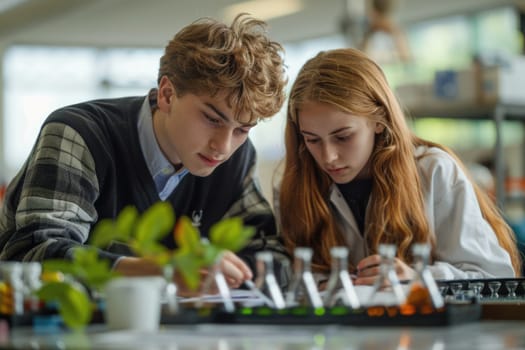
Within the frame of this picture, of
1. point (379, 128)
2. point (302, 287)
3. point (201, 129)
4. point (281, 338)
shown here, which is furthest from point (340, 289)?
point (379, 128)

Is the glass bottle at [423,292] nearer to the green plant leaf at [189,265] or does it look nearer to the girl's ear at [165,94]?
the green plant leaf at [189,265]

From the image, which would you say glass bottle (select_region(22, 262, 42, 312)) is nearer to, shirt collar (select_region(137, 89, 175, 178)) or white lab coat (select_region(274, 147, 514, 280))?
shirt collar (select_region(137, 89, 175, 178))

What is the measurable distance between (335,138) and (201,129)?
0.36 metres

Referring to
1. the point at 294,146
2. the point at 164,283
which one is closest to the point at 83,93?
the point at 294,146

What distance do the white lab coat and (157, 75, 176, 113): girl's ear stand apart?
0.50m

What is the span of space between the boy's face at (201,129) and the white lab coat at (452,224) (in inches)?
16.1

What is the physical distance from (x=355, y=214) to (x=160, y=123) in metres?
0.54

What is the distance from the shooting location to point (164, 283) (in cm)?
138

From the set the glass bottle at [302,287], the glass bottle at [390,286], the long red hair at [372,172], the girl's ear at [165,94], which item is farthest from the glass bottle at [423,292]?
the girl's ear at [165,94]

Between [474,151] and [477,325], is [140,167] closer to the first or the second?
[477,325]

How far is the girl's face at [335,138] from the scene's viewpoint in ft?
7.15

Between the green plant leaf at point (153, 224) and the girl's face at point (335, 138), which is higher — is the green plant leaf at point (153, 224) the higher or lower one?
the higher one

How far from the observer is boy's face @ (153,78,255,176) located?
2.00 m

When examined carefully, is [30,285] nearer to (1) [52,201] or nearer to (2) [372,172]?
(1) [52,201]
